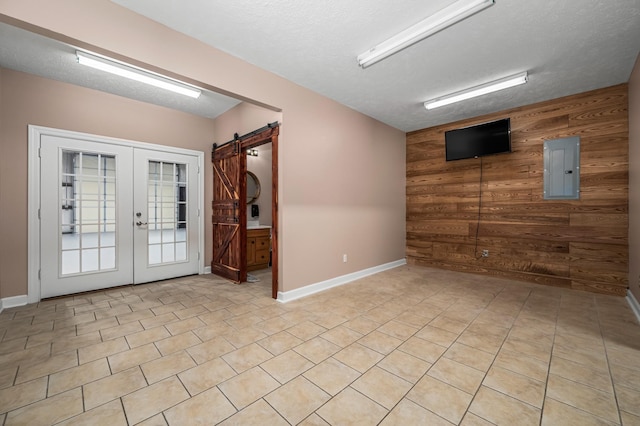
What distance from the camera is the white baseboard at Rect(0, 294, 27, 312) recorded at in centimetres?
303

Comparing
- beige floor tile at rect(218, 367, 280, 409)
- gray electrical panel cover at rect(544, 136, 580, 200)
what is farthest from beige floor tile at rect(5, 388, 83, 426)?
gray electrical panel cover at rect(544, 136, 580, 200)

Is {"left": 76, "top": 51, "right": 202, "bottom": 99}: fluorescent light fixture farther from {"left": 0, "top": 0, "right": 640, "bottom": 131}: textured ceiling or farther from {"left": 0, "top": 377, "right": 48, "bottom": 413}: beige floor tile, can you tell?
{"left": 0, "top": 377, "right": 48, "bottom": 413}: beige floor tile

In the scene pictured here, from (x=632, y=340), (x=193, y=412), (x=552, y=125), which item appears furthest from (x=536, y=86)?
(x=193, y=412)

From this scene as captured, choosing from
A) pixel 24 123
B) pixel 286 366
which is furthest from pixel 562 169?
pixel 24 123

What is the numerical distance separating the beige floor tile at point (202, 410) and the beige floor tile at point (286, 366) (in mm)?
363

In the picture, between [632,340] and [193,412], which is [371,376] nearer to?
[193,412]

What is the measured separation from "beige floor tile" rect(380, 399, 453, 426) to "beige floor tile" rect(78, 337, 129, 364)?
2.14m

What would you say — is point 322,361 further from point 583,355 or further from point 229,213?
point 229,213

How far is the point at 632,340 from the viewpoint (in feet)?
7.54

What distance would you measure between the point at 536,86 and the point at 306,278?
4.04 m

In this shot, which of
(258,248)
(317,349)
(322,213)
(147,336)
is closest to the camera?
(317,349)

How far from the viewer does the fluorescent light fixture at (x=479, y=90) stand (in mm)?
3210

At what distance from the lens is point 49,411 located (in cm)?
149

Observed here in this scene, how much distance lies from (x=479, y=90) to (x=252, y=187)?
431 centimetres
